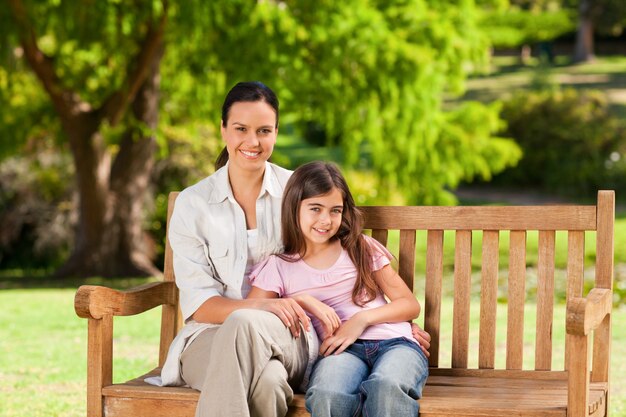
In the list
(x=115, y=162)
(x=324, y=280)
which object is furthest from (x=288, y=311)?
(x=115, y=162)

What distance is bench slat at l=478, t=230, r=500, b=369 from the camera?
404cm

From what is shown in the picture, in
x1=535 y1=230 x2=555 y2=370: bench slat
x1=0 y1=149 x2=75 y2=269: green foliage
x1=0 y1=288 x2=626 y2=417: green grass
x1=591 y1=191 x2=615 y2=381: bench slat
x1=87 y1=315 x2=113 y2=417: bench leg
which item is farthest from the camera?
x1=0 y1=149 x2=75 y2=269: green foliage

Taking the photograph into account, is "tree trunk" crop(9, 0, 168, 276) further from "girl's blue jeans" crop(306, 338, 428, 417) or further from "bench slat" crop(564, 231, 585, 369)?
"girl's blue jeans" crop(306, 338, 428, 417)

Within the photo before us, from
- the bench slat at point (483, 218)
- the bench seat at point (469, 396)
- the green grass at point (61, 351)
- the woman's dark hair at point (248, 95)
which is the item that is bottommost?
the green grass at point (61, 351)

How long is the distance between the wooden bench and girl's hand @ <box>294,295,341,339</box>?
0.31 meters

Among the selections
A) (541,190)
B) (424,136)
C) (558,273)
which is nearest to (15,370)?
(424,136)

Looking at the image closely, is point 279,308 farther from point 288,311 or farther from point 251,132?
point 251,132

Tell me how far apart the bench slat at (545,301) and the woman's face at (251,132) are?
110 centimetres

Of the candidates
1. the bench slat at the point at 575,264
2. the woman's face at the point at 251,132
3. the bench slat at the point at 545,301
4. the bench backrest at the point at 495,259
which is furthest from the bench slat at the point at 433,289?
the woman's face at the point at 251,132

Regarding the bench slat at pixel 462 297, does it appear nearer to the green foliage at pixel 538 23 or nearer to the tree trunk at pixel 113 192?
the tree trunk at pixel 113 192

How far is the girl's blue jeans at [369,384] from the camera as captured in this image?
3332 millimetres

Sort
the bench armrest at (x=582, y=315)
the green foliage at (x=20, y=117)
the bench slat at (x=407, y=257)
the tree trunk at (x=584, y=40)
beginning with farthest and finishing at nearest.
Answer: the tree trunk at (x=584, y=40)
the green foliage at (x=20, y=117)
the bench slat at (x=407, y=257)
the bench armrest at (x=582, y=315)

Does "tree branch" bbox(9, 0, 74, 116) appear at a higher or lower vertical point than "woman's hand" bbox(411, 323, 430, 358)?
higher

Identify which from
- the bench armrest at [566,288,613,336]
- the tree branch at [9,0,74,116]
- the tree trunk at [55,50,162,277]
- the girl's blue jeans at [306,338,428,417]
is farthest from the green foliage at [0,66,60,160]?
the bench armrest at [566,288,613,336]
